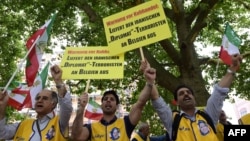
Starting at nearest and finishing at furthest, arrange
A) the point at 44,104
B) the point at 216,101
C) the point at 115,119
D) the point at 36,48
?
1. the point at 216,101
2. the point at 44,104
3. the point at 115,119
4. the point at 36,48

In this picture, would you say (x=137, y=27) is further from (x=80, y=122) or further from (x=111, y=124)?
(x=80, y=122)

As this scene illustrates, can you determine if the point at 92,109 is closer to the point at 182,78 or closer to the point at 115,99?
the point at 182,78

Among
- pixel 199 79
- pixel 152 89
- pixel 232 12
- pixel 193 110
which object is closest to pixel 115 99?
pixel 152 89

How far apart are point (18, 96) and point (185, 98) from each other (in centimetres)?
415

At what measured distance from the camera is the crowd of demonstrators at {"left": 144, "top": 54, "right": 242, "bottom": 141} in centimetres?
407

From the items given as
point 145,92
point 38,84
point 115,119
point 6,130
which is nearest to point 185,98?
point 145,92

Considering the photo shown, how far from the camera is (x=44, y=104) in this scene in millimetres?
4434

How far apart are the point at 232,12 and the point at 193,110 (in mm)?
8685

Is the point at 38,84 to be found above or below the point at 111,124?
above

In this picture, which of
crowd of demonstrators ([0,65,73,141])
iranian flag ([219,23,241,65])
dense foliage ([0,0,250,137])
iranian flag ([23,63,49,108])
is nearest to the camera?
crowd of demonstrators ([0,65,73,141])

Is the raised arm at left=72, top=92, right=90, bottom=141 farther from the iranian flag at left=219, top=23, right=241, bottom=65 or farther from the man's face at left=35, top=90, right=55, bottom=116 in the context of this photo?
the iranian flag at left=219, top=23, right=241, bottom=65

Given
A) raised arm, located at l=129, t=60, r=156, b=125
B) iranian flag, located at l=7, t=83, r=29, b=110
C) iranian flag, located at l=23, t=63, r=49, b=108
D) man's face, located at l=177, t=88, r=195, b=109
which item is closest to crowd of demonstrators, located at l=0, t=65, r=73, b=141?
raised arm, located at l=129, t=60, r=156, b=125

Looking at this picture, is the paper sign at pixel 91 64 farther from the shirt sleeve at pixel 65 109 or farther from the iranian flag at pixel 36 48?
the shirt sleeve at pixel 65 109

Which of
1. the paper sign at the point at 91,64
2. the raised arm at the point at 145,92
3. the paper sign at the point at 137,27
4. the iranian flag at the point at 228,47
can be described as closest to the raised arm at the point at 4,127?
the paper sign at the point at 91,64
